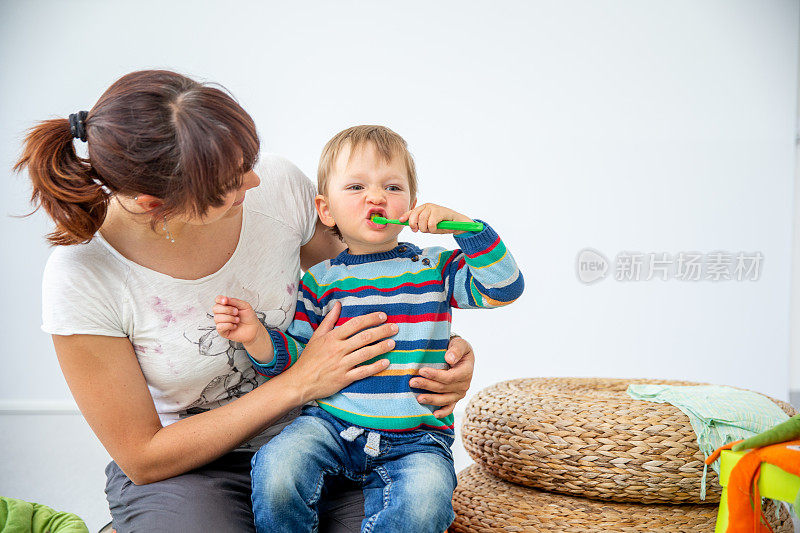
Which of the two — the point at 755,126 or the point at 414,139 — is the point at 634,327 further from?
the point at 414,139

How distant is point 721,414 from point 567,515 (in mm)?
384

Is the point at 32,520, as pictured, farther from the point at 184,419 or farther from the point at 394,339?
the point at 394,339

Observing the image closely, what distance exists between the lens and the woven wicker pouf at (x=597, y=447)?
1.42 meters

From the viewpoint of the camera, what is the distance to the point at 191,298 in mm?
1274

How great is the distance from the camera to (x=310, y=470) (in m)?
1.18

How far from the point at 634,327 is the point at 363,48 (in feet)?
5.83

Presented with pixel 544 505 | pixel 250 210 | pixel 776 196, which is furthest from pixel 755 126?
pixel 250 210

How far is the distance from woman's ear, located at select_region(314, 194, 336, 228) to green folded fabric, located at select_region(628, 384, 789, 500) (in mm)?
834

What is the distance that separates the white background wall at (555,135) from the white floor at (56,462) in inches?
2.0

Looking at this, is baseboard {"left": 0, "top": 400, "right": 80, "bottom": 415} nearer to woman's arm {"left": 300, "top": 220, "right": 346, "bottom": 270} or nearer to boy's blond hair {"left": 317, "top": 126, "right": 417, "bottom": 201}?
woman's arm {"left": 300, "top": 220, "right": 346, "bottom": 270}

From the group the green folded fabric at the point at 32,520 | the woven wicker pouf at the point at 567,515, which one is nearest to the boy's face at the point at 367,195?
the woven wicker pouf at the point at 567,515

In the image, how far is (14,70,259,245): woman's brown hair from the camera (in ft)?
3.42

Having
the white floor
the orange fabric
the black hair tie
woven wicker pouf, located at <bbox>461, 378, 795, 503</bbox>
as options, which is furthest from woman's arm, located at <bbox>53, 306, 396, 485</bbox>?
the white floor

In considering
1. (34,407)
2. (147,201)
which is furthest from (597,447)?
(34,407)
